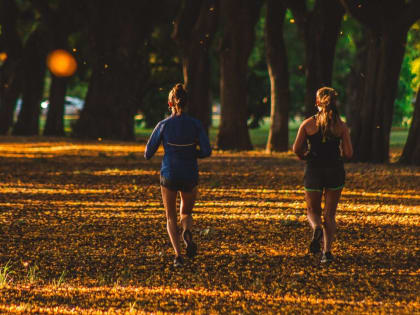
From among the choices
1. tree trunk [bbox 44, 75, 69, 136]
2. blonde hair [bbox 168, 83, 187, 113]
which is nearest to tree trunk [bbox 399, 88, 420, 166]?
blonde hair [bbox 168, 83, 187, 113]

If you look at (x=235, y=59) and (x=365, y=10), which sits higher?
(x=365, y=10)

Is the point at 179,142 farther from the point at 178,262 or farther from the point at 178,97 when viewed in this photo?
the point at 178,262

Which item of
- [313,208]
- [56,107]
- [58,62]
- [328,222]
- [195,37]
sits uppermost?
[195,37]

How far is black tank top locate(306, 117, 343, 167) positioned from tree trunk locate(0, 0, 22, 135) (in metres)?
27.4

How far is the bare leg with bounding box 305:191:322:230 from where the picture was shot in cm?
774

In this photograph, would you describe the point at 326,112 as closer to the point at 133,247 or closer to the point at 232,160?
the point at 133,247

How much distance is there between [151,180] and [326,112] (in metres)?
9.62

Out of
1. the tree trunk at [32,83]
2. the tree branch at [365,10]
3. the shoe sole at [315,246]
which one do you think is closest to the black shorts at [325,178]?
the shoe sole at [315,246]

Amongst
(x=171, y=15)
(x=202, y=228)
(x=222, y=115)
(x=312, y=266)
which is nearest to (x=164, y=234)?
(x=202, y=228)

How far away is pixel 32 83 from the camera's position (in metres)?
35.2

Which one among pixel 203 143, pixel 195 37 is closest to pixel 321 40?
pixel 195 37

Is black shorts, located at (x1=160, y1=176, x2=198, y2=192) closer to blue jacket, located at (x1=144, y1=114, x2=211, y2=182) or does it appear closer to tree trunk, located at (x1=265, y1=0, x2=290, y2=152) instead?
blue jacket, located at (x1=144, y1=114, x2=211, y2=182)

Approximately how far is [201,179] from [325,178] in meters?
9.49

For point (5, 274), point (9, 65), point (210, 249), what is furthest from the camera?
point (9, 65)
